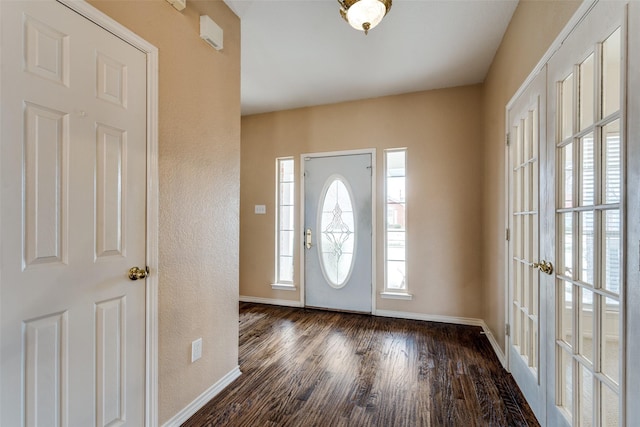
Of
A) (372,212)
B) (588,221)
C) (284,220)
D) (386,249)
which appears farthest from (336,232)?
(588,221)

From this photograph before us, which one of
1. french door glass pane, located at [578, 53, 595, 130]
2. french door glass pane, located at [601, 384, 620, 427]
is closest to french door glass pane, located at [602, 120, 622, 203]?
french door glass pane, located at [578, 53, 595, 130]

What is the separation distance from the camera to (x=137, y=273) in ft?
4.87

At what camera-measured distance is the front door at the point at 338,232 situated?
3.69 metres

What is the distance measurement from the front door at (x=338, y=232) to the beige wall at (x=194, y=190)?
175 centimetres

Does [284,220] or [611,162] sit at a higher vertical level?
[611,162]

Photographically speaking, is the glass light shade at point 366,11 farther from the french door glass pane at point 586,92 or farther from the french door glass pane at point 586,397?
the french door glass pane at point 586,397

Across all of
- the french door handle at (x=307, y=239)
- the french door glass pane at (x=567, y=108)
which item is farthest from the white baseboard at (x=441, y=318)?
the french door glass pane at (x=567, y=108)

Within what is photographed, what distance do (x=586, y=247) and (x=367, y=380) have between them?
5.23 ft

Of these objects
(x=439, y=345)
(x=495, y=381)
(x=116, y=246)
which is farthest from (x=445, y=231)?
(x=116, y=246)

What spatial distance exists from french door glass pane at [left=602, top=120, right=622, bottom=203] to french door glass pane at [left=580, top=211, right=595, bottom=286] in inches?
6.0

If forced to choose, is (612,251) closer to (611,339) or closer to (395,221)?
(611,339)

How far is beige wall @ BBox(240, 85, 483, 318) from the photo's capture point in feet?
10.9

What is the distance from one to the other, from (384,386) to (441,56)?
2.74 m

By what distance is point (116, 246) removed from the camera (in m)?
1.40
